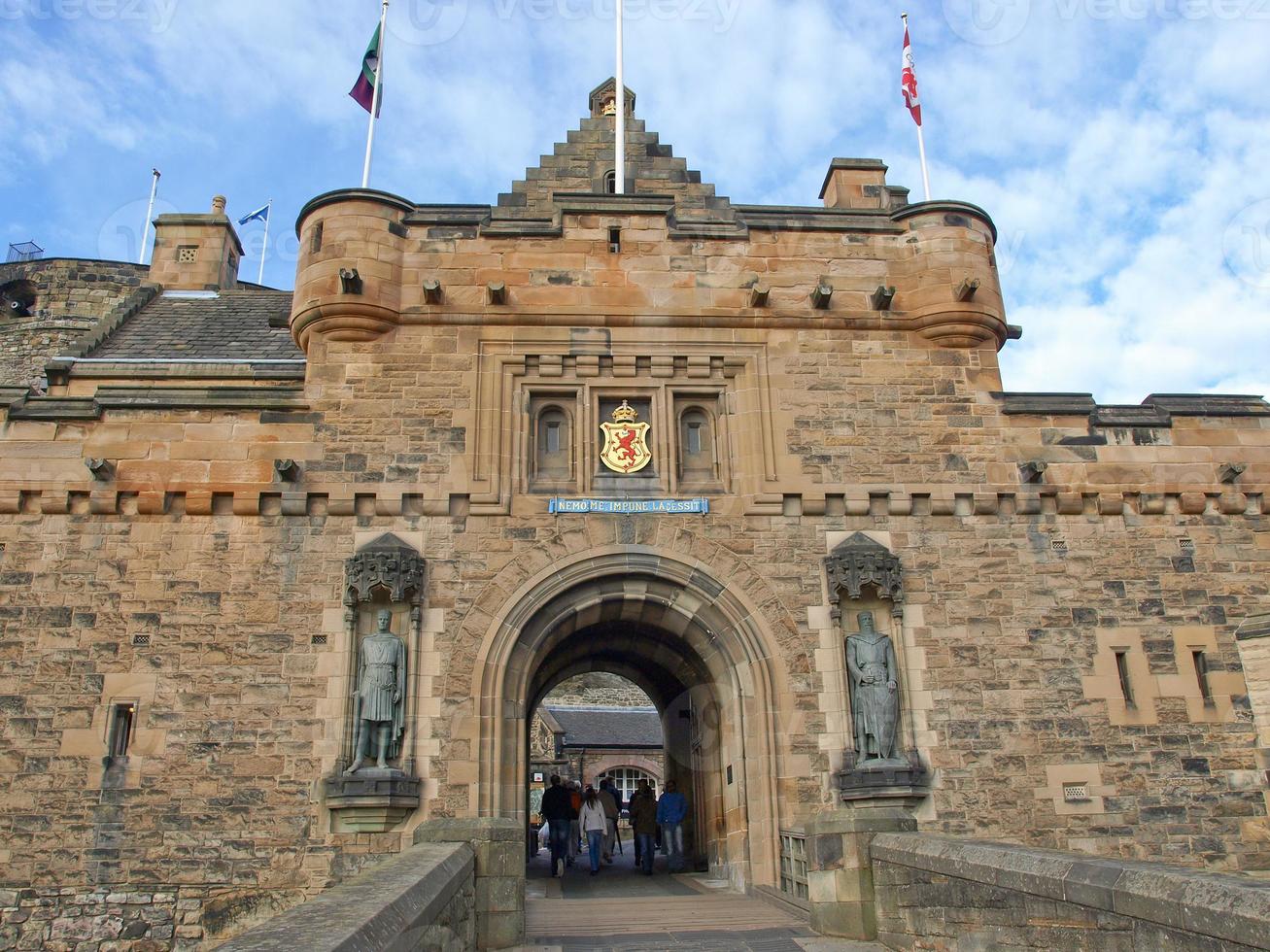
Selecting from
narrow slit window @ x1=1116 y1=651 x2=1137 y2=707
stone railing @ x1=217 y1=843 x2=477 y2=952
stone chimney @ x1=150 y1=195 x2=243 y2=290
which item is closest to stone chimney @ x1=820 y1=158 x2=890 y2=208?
narrow slit window @ x1=1116 y1=651 x2=1137 y2=707

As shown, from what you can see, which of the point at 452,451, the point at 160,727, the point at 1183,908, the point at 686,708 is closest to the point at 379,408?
the point at 452,451

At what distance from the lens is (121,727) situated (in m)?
11.4

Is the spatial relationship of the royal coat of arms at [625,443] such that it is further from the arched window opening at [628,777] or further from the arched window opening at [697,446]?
the arched window opening at [628,777]

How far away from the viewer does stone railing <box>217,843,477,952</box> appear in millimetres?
4137

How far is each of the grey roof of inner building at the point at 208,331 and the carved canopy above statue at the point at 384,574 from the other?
15.0 ft

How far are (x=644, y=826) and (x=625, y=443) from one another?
6.10 metres

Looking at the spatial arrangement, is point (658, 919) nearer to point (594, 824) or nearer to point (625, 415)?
point (594, 824)

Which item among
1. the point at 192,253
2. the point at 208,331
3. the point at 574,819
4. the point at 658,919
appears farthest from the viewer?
the point at 192,253

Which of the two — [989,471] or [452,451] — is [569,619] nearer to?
[452,451]

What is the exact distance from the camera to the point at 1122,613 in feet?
41.3

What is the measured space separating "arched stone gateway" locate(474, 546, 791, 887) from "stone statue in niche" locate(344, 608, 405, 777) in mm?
879

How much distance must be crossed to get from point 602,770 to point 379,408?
2305cm

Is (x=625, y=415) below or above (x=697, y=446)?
Answer: above

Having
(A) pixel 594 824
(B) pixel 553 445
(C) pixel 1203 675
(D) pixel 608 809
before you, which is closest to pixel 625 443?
(B) pixel 553 445
